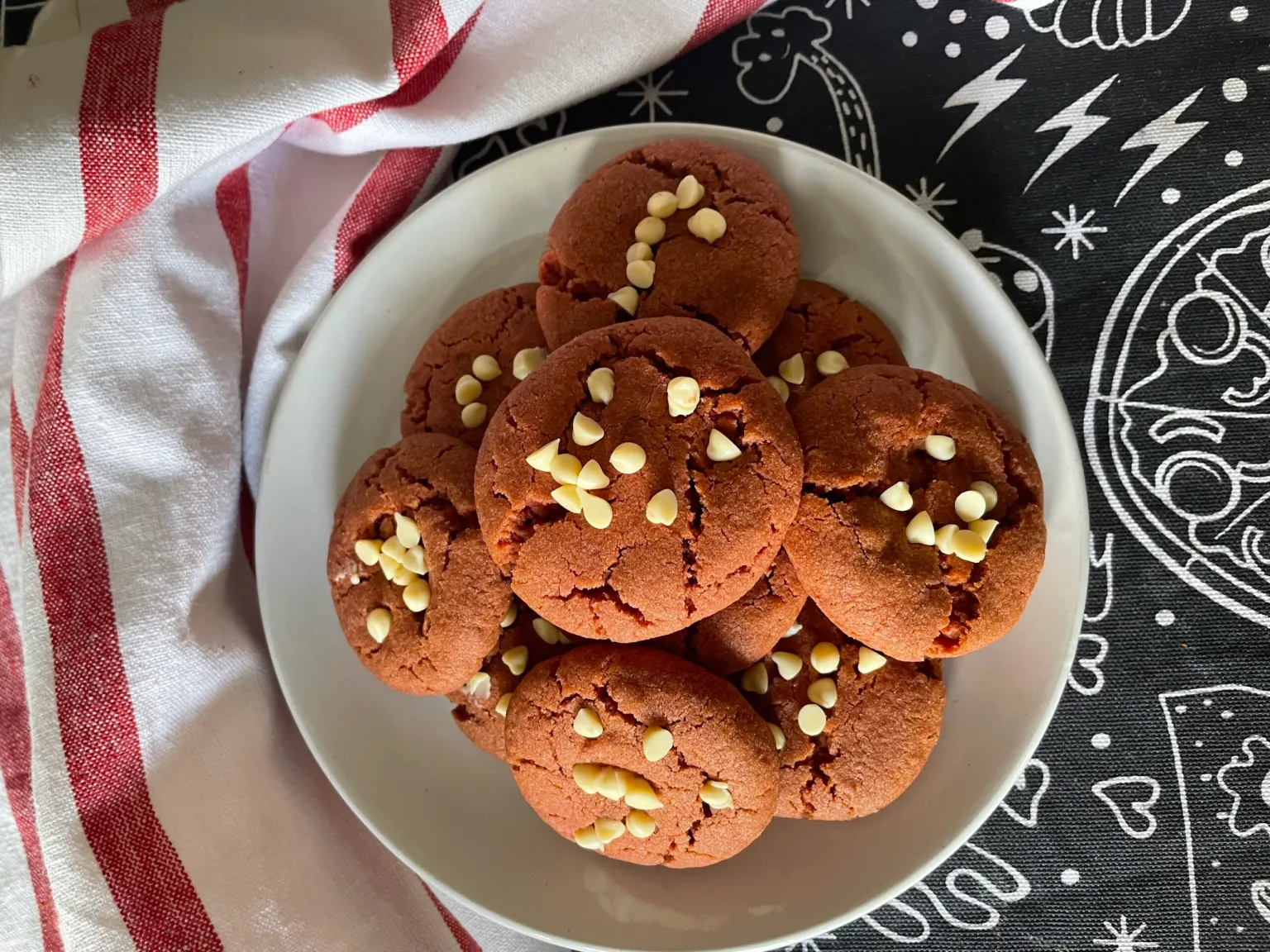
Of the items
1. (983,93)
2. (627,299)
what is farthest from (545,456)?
(983,93)

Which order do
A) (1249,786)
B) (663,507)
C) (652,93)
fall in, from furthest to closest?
(652,93)
(1249,786)
(663,507)

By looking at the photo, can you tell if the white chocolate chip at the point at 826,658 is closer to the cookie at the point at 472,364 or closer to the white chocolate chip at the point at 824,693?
the white chocolate chip at the point at 824,693

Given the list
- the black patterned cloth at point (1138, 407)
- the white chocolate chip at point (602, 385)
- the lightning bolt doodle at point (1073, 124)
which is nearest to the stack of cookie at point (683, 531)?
the white chocolate chip at point (602, 385)

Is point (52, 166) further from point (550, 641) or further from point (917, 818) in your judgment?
point (917, 818)

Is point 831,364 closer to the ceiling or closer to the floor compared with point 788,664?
closer to the ceiling

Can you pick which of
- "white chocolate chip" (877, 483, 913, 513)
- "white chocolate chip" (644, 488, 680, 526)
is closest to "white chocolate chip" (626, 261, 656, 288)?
"white chocolate chip" (644, 488, 680, 526)

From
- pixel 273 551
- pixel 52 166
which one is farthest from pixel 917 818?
pixel 52 166

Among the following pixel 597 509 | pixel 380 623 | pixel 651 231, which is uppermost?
pixel 651 231

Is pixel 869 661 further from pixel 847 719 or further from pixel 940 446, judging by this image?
pixel 940 446
